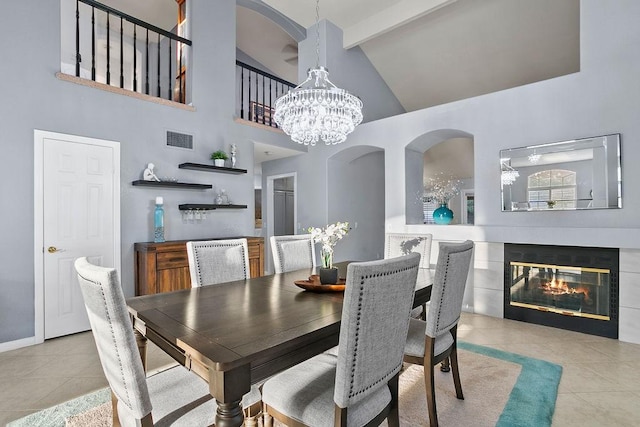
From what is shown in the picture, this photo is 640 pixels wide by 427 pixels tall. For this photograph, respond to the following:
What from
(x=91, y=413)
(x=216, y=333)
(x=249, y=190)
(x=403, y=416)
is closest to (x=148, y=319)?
(x=216, y=333)

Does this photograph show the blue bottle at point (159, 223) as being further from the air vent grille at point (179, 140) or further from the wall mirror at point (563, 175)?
the wall mirror at point (563, 175)

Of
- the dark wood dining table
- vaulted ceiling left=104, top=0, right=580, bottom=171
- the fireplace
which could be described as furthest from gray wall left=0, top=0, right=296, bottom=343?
the fireplace

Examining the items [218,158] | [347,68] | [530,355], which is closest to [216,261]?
[218,158]

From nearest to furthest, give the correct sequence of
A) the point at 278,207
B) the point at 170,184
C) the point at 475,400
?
the point at 475,400 < the point at 170,184 < the point at 278,207

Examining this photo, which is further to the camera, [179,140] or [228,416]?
[179,140]

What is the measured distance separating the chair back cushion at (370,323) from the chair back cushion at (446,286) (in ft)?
1.72

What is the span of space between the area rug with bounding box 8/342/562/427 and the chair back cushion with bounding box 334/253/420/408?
0.93m

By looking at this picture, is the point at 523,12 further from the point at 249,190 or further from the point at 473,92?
the point at 249,190

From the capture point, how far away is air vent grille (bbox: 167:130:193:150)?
4.13 metres

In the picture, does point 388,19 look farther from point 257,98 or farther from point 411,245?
point 411,245

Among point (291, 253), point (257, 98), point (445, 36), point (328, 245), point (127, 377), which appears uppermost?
point (445, 36)

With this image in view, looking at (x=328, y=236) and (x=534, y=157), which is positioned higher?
(x=534, y=157)

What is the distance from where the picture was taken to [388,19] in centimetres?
540

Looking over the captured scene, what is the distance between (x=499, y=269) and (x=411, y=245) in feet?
5.03
